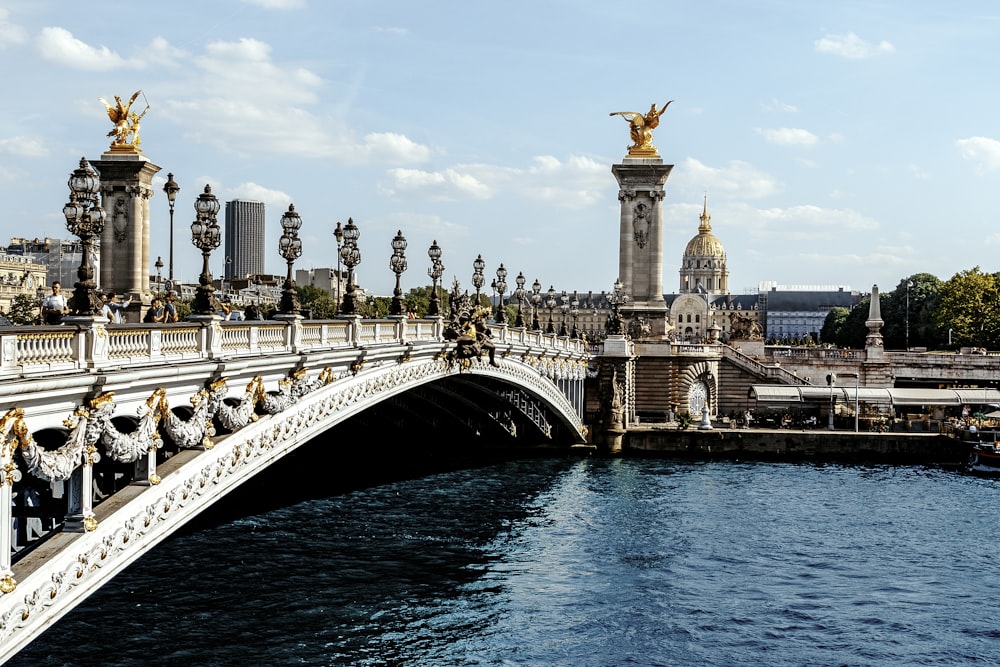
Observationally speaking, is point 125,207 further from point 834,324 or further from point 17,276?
point 834,324

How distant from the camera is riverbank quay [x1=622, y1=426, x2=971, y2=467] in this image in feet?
167

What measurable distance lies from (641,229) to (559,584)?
124 ft

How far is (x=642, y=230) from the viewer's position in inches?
2467

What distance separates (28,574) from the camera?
535 inches

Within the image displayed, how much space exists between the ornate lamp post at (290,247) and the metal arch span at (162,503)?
1690 millimetres

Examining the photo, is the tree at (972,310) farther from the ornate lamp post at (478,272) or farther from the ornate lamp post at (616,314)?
the ornate lamp post at (478,272)

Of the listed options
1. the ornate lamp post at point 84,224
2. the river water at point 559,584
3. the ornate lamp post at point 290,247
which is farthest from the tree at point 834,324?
the ornate lamp post at point 84,224

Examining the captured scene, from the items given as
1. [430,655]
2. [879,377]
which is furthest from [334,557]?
[879,377]

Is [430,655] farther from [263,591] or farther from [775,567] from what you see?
[775,567]

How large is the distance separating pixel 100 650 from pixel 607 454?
3286 cm

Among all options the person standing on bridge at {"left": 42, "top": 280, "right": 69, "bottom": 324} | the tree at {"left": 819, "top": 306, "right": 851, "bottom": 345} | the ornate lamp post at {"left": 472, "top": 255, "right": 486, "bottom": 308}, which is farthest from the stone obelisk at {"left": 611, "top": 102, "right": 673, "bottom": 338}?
the tree at {"left": 819, "top": 306, "right": 851, "bottom": 345}

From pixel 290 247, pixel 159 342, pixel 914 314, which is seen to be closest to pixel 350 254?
pixel 290 247

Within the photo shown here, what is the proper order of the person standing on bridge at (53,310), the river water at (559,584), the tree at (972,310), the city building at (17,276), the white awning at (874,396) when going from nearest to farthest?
the person standing on bridge at (53,310) < the river water at (559,584) < the city building at (17,276) < the white awning at (874,396) < the tree at (972,310)

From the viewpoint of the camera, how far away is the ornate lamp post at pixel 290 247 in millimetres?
20656
